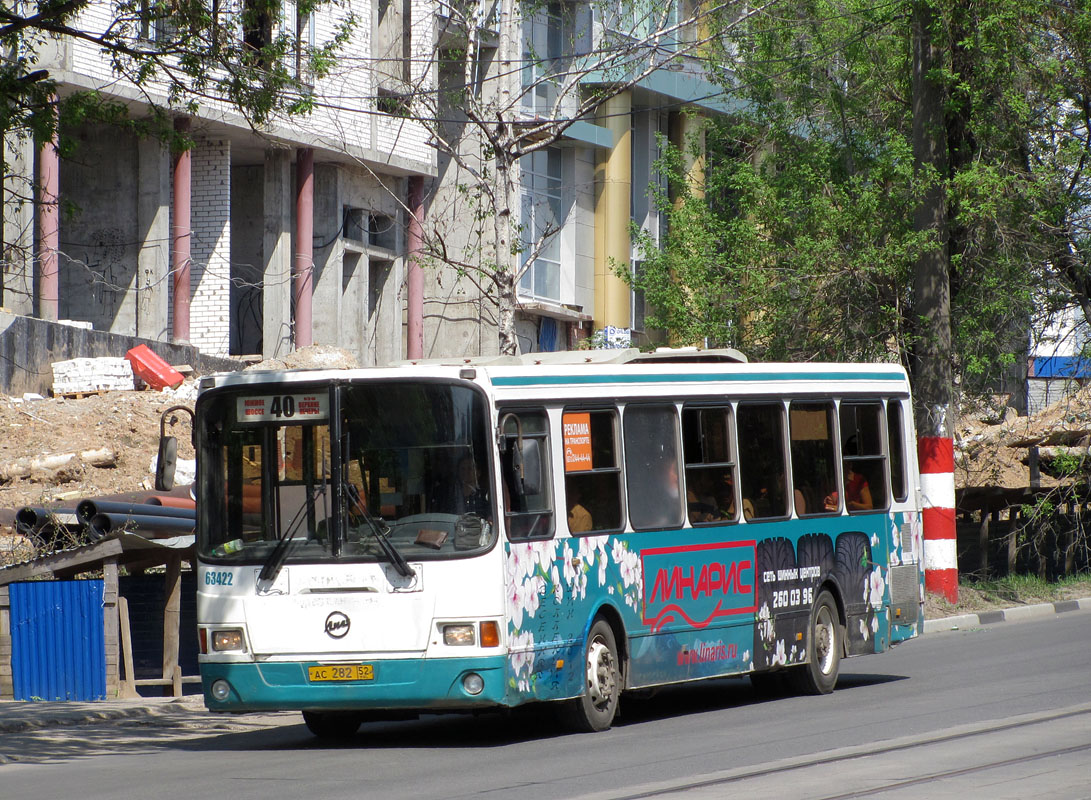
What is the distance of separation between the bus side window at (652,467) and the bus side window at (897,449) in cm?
349

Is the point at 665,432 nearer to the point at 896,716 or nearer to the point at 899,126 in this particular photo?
the point at 896,716

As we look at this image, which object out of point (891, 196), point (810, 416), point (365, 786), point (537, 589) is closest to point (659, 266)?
point (891, 196)

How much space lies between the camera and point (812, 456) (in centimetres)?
1470

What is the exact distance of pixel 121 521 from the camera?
1537 centimetres

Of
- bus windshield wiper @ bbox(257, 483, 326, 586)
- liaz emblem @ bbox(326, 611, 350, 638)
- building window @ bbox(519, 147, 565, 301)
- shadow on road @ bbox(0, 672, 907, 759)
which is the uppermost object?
building window @ bbox(519, 147, 565, 301)

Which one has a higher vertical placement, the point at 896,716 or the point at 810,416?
the point at 810,416

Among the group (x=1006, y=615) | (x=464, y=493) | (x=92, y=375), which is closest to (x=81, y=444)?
(x=92, y=375)

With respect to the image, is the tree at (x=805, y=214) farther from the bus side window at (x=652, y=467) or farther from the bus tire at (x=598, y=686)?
the bus tire at (x=598, y=686)

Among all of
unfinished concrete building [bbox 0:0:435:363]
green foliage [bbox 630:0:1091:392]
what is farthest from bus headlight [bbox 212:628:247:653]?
unfinished concrete building [bbox 0:0:435:363]

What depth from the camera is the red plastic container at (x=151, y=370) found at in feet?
96.5

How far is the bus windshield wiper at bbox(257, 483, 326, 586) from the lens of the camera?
11453mm

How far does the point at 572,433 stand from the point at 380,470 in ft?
5.24

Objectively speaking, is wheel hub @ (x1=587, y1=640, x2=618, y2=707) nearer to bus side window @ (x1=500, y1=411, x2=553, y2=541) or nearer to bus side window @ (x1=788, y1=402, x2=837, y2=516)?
bus side window @ (x1=500, y1=411, x2=553, y2=541)

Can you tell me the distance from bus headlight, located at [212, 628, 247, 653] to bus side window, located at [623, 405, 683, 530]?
311 centimetres
